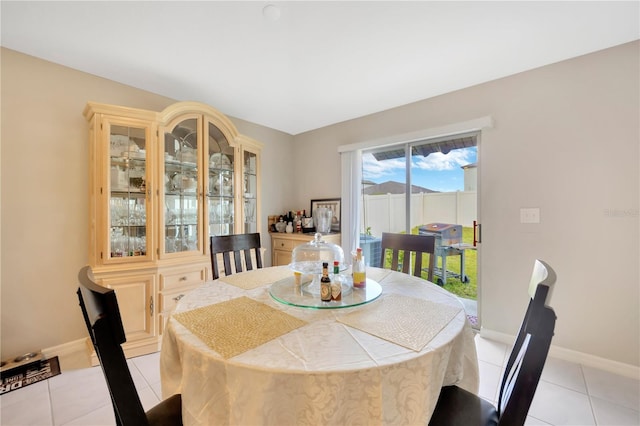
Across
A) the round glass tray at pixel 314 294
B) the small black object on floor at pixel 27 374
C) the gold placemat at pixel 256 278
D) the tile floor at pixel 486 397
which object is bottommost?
the tile floor at pixel 486 397

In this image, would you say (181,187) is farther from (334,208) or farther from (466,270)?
(466,270)

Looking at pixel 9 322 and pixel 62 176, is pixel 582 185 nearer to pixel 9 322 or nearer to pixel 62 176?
pixel 62 176

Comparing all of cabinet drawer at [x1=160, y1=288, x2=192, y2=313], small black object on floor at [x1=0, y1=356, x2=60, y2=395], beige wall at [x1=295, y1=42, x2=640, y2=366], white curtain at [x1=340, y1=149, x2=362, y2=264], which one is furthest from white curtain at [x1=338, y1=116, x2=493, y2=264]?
small black object on floor at [x1=0, y1=356, x2=60, y2=395]

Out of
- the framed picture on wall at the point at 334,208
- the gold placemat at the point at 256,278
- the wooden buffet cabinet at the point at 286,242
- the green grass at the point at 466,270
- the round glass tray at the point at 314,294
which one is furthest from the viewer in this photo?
the framed picture on wall at the point at 334,208

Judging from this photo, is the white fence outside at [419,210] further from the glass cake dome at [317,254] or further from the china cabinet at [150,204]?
the china cabinet at [150,204]

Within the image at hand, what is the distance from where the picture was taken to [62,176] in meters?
2.05

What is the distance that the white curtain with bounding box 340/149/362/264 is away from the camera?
3248 millimetres

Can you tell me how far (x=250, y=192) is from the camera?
308 cm

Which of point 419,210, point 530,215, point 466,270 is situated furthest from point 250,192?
point 530,215

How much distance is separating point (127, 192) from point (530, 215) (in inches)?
136

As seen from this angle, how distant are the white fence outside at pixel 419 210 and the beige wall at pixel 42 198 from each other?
2.92 meters

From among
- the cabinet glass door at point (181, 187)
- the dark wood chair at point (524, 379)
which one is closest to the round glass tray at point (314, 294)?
the dark wood chair at point (524, 379)

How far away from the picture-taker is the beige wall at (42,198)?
1.86m

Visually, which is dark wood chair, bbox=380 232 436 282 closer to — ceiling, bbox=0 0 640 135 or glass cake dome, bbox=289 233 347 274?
glass cake dome, bbox=289 233 347 274
